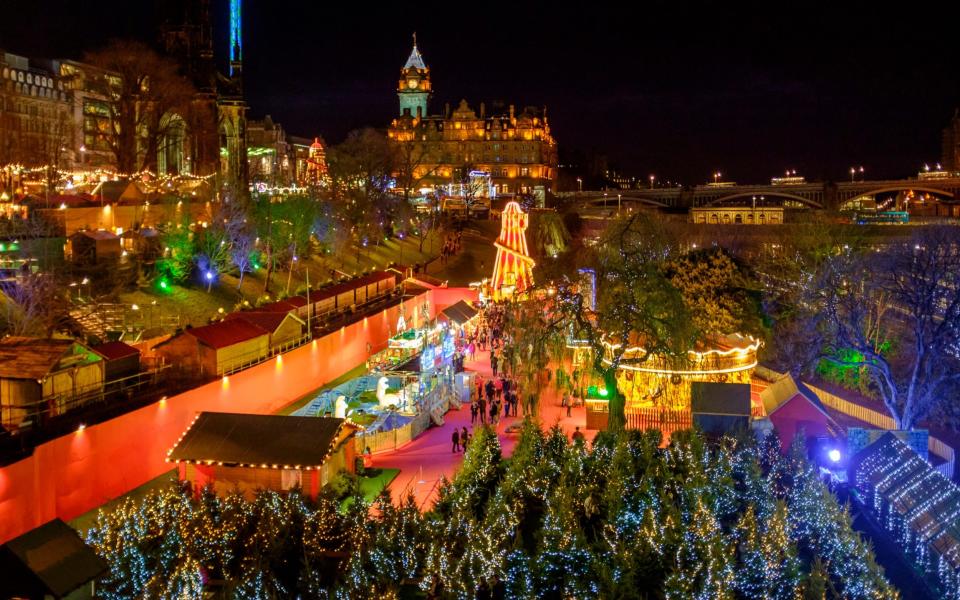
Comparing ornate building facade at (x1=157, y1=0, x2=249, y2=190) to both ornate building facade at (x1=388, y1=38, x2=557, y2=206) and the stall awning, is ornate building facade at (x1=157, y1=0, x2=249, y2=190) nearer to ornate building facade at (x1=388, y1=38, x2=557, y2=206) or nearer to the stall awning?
the stall awning

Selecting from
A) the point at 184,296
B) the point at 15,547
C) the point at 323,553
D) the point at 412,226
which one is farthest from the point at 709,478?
the point at 412,226

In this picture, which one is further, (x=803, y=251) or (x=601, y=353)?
(x=803, y=251)

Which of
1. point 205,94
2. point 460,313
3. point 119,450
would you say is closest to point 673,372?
point 460,313

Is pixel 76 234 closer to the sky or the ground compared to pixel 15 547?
closer to the sky

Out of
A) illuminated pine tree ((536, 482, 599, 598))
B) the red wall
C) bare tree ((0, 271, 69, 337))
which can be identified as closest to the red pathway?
illuminated pine tree ((536, 482, 599, 598))

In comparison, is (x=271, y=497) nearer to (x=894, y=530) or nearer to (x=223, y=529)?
(x=223, y=529)

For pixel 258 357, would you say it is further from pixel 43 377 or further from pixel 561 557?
pixel 561 557

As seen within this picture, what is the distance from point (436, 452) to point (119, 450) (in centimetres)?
654

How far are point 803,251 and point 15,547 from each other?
36.4 metres

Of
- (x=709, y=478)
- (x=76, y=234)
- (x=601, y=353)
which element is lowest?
(x=709, y=478)

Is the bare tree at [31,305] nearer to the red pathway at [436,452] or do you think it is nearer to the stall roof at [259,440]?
the stall roof at [259,440]

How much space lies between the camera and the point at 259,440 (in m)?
16.3

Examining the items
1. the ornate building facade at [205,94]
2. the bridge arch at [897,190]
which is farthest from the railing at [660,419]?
the bridge arch at [897,190]

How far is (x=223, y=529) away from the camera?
41.3 ft
